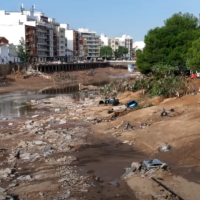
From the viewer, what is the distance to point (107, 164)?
15.2 meters

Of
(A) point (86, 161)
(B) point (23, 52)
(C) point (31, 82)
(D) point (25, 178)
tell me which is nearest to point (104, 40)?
(B) point (23, 52)

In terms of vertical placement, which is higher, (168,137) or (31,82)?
(168,137)

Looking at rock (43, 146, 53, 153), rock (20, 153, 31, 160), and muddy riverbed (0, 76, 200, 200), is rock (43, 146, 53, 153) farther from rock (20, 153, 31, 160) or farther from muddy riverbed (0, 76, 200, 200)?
rock (20, 153, 31, 160)

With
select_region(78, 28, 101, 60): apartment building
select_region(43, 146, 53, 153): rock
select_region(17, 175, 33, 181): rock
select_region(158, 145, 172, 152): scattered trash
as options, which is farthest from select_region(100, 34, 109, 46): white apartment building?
select_region(17, 175, 33, 181): rock

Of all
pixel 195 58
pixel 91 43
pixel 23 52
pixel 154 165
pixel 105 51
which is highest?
pixel 91 43

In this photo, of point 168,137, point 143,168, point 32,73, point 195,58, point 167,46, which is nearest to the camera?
Answer: point 143,168

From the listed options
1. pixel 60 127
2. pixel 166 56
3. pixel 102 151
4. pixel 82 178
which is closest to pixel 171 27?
pixel 166 56

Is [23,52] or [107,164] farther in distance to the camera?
[23,52]

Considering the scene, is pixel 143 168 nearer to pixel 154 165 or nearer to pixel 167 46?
pixel 154 165

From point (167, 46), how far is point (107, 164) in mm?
32712

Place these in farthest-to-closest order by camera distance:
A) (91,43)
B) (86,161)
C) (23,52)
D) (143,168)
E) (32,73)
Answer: (91,43)
(23,52)
(32,73)
(86,161)
(143,168)

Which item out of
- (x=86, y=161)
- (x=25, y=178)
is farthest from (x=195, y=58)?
(x=25, y=178)

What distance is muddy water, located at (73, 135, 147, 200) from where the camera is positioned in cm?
1184

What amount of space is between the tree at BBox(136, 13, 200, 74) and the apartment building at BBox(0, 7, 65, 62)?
2214 inches
